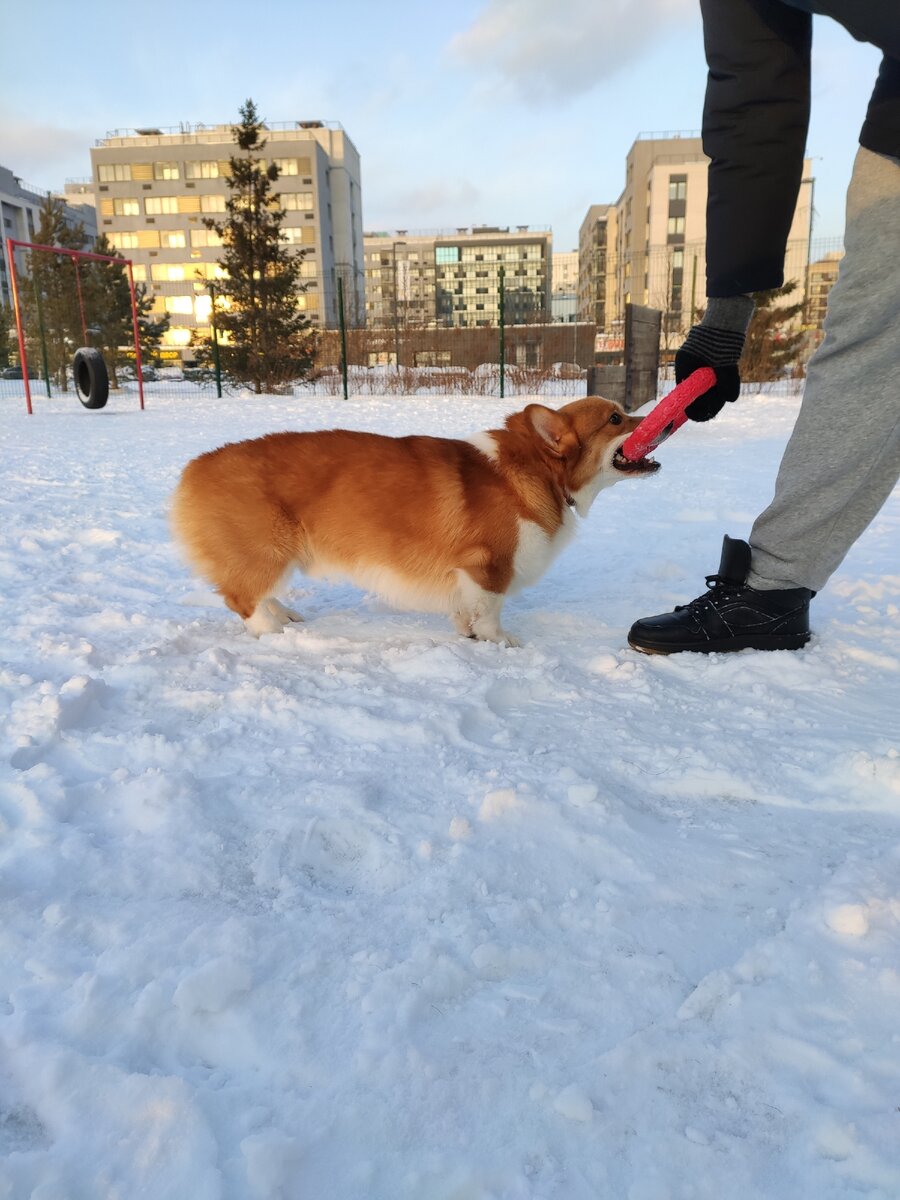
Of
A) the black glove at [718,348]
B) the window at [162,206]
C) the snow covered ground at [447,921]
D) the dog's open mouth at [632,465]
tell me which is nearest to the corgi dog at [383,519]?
the dog's open mouth at [632,465]

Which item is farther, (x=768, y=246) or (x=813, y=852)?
(x=768, y=246)

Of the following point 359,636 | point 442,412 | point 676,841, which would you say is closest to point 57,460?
point 359,636

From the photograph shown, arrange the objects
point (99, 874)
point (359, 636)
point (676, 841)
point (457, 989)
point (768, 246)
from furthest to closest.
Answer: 1. point (359, 636)
2. point (768, 246)
3. point (676, 841)
4. point (99, 874)
5. point (457, 989)

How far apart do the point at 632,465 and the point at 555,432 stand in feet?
1.10

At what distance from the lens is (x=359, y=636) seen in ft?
8.76

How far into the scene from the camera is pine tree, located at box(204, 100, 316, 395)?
21188 mm

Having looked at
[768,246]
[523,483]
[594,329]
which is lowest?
[523,483]

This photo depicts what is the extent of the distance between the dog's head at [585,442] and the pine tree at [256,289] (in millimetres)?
19985

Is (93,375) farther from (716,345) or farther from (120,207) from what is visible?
(120,207)

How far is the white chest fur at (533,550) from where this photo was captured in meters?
2.73

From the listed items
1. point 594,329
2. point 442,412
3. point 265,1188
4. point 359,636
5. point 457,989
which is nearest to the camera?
point 265,1188

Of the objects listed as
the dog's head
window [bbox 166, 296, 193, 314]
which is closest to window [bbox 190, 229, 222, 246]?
window [bbox 166, 296, 193, 314]

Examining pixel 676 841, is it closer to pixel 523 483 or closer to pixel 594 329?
pixel 523 483

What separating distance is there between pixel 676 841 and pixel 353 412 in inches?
476
